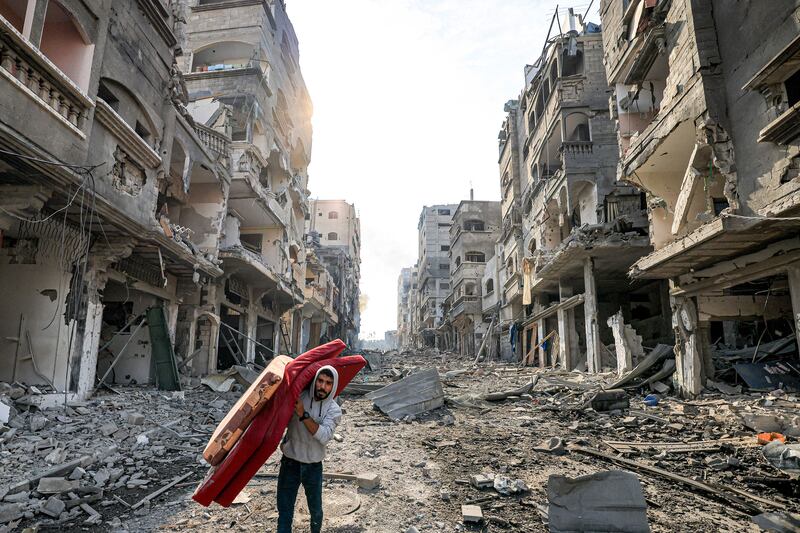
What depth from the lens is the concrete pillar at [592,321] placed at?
17078 millimetres

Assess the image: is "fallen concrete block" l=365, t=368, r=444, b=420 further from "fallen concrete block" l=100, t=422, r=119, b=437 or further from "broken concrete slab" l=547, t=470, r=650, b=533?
"broken concrete slab" l=547, t=470, r=650, b=533

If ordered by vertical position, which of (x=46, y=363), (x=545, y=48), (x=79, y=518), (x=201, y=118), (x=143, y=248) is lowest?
(x=79, y=518)

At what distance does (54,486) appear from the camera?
4941mm

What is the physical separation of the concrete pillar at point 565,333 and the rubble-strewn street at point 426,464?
9.71 metres

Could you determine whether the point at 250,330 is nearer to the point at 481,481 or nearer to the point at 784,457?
the point at 481,481

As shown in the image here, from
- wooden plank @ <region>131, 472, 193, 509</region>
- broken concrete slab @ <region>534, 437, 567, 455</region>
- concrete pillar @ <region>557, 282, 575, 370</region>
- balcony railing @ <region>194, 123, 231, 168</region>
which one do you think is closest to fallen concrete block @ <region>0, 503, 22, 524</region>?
wooden plank @ <region>131, 472, 193, 509</region>

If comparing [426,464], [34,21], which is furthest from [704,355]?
[34,21]

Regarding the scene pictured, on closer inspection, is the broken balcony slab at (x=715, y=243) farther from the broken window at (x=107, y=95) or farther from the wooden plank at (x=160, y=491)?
the broken window at (x=107, y=95)

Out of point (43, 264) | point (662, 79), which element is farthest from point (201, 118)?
point (662, 79)

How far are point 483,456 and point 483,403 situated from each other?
17.1 feet

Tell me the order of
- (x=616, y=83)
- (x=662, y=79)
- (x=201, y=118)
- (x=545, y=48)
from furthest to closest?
(x=545, y=48)
(x=201, y=118)
(x=616, y=83)
(x=662, y=79)

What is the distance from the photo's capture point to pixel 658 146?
10.7 metres

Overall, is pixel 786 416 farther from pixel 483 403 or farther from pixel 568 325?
pixel 568 325

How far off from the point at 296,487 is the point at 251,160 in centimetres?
1669
